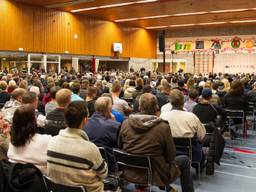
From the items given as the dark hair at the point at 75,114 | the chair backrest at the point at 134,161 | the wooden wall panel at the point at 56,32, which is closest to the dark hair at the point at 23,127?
the dark hair at the point at 75,114

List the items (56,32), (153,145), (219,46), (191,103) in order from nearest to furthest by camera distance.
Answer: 1. (153,145)
2. (191,103)
3. (56,32)
4. (219,46)

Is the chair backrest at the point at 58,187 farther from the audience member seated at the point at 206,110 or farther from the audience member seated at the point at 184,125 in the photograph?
the audience member seated at the point at 206,110

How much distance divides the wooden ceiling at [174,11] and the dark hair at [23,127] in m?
15.8

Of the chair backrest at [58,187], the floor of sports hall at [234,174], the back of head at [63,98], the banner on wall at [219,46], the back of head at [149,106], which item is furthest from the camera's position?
the banner on wall at [219,46]

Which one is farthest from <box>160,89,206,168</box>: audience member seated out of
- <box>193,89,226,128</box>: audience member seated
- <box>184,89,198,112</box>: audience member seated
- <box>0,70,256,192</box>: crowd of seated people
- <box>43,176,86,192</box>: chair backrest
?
<box>43,176,86,192</box>: chair backrest

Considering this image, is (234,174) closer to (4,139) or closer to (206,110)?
(206,110)

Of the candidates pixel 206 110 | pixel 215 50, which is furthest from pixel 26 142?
pixel 215 50

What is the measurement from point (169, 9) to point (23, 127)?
1865 centimetres

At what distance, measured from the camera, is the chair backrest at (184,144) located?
14.5 feet

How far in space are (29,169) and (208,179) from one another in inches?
134

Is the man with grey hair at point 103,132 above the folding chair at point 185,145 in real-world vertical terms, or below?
above

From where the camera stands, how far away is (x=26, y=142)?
9.97ft

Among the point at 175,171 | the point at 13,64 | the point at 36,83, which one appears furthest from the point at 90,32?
the point at 175,171

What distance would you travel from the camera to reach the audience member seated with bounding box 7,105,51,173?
9.87ft
